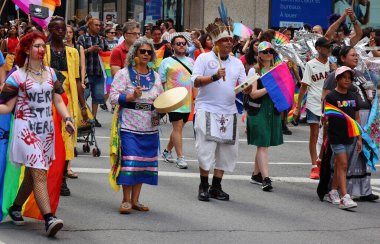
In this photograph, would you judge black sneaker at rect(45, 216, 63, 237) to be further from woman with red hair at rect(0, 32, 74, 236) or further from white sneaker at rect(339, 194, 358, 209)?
white sneaker at rect(339, 194, 358, 209)

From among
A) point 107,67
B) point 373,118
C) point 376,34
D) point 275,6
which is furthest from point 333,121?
point 275,6

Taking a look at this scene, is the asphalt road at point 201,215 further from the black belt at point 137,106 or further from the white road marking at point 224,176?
the black belt at point 137,106

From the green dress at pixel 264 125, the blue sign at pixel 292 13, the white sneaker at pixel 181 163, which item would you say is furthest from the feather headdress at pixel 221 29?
the blue sign at pixel 292 13

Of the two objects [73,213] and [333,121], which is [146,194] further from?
[333,121]

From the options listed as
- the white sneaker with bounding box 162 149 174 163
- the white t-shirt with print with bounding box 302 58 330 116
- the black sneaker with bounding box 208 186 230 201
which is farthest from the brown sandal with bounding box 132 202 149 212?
the white sneaker with bounding box 162 149 174 163

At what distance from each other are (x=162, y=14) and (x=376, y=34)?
15.9m

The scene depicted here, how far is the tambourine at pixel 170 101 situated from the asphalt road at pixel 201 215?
1038 millimetres

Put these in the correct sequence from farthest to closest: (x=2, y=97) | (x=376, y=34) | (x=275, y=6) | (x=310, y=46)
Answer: (x=275, y=6) → (x=376, y=34) → (x=310, y=46) → (x=2, y=97)

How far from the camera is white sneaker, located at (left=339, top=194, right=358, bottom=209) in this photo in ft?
33.5

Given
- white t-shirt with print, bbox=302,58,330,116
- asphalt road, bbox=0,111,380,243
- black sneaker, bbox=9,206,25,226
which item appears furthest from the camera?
white t-shirt with print, bbox=302,58,330,116

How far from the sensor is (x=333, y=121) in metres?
10.4

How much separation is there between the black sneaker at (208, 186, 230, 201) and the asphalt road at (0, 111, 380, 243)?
91mm

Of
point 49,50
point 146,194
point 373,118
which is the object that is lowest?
point 146,194

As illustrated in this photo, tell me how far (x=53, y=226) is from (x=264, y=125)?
12.5ft
